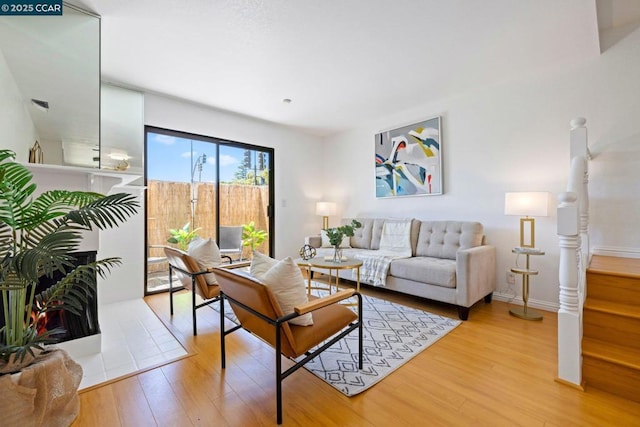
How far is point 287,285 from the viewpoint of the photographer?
5.05ft

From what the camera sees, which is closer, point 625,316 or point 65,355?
point 65,355

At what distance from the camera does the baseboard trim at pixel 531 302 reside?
2.92m

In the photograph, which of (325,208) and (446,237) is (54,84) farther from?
(446,237)

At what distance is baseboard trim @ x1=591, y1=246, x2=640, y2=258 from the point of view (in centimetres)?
249

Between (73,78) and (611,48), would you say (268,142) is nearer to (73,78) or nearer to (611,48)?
(73,78)

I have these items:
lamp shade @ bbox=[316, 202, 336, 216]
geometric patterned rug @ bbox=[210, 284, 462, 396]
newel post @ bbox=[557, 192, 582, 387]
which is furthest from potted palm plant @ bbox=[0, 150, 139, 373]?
lamp shade @ bbox=[316, 202, 336, 216]

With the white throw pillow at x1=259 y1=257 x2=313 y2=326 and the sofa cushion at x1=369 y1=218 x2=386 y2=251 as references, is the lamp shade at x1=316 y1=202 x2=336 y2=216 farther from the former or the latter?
the white throw pillow at x1=259 y1=257 x2=313 y2=326

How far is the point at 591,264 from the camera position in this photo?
2.26m

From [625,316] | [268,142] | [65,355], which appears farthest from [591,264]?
[268,142]

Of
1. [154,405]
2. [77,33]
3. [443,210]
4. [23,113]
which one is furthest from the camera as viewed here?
[443,210]

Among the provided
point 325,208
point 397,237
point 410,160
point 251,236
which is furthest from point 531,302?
point 251,236

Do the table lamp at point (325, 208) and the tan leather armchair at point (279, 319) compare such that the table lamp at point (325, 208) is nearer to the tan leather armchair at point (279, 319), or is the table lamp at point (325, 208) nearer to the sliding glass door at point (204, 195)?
the sliding glass door at point (204, 195)

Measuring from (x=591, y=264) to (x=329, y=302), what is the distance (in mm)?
2265

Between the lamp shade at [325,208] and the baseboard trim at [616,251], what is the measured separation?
11.3 feet
